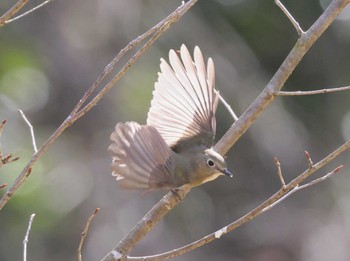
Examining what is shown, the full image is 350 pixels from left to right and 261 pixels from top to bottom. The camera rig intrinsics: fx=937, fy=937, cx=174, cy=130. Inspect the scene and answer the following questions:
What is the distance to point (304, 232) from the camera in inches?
358

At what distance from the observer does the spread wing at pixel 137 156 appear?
2.82m

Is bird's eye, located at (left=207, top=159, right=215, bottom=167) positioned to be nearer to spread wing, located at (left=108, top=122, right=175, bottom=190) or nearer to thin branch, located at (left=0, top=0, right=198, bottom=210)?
spread wing, located at (left=108, top=122, right=175, bottom=190)

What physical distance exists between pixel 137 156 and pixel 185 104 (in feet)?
2.07

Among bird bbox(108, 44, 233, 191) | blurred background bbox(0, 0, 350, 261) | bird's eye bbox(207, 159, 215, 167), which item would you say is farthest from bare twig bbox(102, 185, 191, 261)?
blurred background bbox(0, 0, 350, 261)

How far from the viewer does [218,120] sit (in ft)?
27.4

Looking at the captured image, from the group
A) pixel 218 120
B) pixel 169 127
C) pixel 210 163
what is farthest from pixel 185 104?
pixel 218 120

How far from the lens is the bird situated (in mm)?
2857

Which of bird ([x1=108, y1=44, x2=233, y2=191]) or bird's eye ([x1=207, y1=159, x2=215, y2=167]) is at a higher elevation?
bird ([x1=108, y1=44, x2=233, y2=191])

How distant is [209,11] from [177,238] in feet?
7.54

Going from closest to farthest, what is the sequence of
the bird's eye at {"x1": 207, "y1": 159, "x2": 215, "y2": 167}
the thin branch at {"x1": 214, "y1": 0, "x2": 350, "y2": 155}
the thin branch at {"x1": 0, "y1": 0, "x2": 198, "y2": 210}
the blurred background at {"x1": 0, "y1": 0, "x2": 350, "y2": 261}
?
the thin branch at {"x1": 0, "y1": 0, "x2": 198, "y2": 210}
the thin branch at {"x1": 214, "y1": 0, "x2": 350, "y2": 155}
the bird's eye at {"x1": 207, "y1": 159, "x2": 215, "y2": 167}
the blurred background at {"x1": 0, "y1": 0, "x2": 350, "y2": 261}

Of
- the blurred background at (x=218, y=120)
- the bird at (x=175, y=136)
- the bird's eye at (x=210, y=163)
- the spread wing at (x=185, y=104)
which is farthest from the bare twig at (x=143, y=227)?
the blurred background at (x=218, y=120)

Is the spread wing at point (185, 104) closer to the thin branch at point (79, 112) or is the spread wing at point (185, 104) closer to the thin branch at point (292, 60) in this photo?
the thin branch at point (292, 60)

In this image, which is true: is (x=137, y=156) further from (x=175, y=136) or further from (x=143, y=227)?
(x=175, y=136)

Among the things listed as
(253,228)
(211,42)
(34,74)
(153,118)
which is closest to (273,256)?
(253,228)
